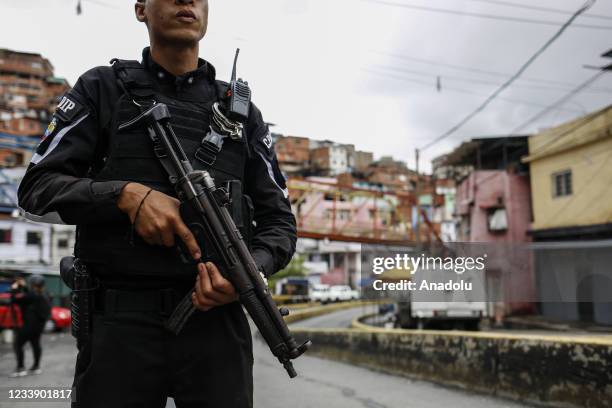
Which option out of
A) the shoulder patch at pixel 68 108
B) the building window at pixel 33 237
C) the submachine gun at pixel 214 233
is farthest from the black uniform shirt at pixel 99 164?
the building window at pixel 33 237

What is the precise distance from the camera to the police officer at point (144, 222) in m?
1.46

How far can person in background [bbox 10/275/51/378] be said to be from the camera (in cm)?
870

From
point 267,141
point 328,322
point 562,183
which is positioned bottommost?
point 328,322

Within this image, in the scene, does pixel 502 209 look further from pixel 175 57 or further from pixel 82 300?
pixel 82 300

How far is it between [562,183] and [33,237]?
1328 inches

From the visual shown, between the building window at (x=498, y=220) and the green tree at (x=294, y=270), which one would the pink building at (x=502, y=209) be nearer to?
the building window at (x=498, y=220)

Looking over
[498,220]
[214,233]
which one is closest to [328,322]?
[498,220]

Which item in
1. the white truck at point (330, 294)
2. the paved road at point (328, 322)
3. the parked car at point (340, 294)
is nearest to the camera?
the paved road at point (328, 322)

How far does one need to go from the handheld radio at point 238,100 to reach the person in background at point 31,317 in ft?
26.3

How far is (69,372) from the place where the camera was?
813 cm

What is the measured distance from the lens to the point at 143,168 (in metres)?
1.58

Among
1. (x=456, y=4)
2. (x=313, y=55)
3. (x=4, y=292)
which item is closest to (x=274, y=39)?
(x=313, y=55)

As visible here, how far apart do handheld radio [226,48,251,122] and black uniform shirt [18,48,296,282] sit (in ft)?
0.31

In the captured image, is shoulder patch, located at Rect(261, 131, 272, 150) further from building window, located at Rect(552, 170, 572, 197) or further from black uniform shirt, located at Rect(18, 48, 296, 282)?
building window, located at Rect(552, 170, 572, 197)
